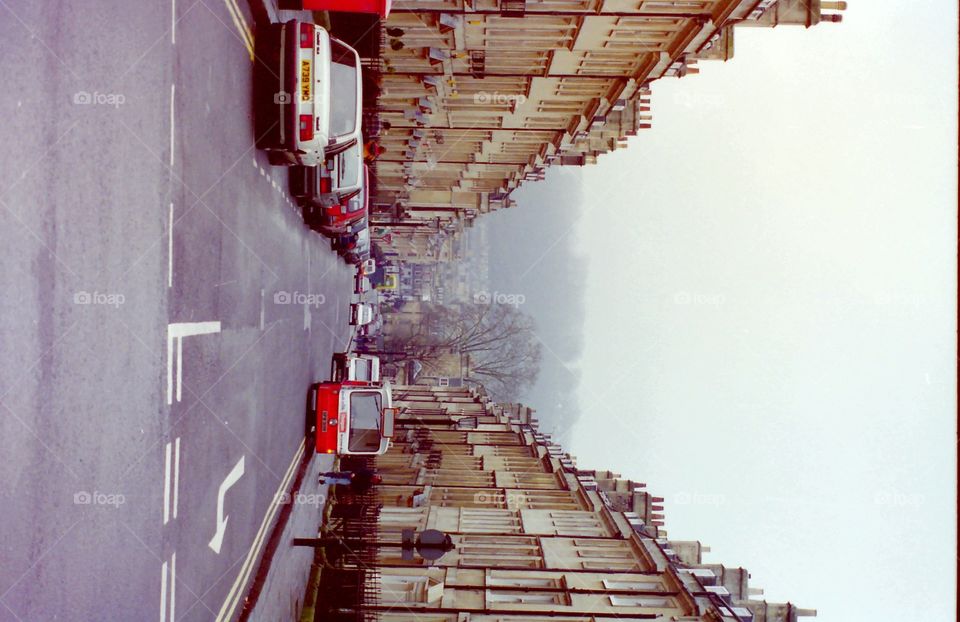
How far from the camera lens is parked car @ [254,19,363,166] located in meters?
13.6

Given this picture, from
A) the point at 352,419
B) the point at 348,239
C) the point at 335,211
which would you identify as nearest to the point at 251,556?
the point at 352,419

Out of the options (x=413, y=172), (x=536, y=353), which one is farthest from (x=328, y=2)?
(x=536, y=353)

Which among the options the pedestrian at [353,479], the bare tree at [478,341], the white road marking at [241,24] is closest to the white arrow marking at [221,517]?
the pedestrian at [353,479]

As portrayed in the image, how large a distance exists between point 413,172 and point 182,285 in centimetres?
2693

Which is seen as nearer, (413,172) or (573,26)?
(573,26)

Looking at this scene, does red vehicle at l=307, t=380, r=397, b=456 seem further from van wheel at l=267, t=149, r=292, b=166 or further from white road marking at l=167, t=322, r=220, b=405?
white road marking at l=167, t=322, r=220, b=405

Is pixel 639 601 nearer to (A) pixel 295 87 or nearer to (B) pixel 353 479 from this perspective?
(B) pixel 353 479

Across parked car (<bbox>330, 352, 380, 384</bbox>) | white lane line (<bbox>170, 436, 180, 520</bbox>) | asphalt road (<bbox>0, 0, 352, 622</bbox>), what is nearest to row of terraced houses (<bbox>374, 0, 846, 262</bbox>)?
asphalt road (<bbox>0, 0, 352, 622</bbox>)

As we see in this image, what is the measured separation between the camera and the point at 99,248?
313 inches

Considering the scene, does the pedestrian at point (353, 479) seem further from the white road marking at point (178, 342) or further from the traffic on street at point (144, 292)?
the white road marking at point (178, 342)

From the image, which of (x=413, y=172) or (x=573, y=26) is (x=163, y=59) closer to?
(x=573, y=26)

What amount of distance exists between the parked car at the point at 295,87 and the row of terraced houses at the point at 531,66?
13.5 feet

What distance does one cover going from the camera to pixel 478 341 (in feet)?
170

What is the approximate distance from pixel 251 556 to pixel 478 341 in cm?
3951
